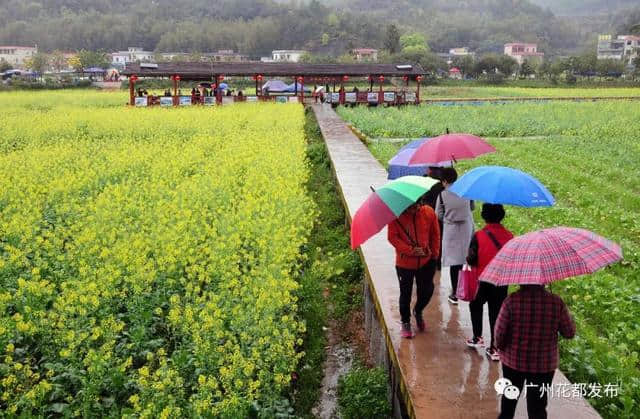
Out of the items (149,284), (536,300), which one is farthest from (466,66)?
(536,300)

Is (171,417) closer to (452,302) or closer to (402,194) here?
(402,194)

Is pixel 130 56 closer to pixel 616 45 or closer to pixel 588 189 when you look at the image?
pixel 616 45

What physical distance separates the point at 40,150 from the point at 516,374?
13211 mm

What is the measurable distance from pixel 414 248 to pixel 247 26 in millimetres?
122189

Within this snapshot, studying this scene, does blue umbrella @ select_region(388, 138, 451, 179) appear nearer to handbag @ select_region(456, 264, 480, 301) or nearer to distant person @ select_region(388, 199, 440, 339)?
distant person @ select_region(388, 199, 440, 339)

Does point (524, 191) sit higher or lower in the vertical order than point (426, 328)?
higher

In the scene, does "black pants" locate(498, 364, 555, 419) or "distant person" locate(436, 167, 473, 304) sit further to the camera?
"distant person" locate(436, 167, 473, 304)

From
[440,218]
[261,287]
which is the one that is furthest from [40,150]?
[440,218]

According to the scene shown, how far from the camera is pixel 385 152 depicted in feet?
49.4

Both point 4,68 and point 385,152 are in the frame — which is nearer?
point 385,152

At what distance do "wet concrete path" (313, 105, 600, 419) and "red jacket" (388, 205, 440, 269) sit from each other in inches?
23.2

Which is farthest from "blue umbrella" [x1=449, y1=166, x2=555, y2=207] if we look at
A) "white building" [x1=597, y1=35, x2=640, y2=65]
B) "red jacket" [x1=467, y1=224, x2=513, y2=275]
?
"white building" [x1=597, y1=35, x2=640, y2=65]

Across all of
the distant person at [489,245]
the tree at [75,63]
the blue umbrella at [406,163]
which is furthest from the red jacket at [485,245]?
the tree at [75,63]

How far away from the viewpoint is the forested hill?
11300cm
